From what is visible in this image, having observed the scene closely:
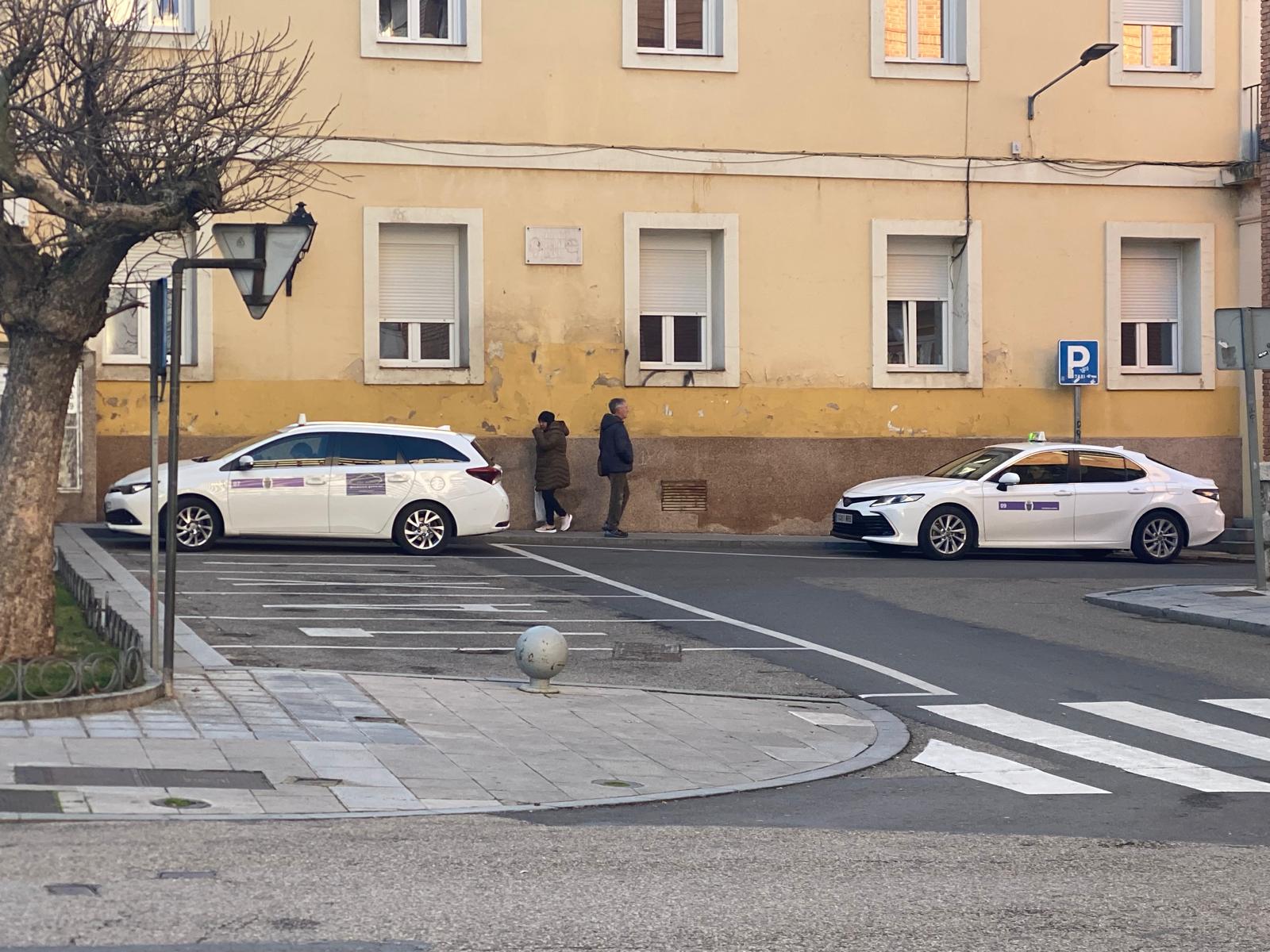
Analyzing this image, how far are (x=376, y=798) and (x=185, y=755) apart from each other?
133cm

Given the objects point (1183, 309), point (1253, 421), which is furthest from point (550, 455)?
point (1183, 309)

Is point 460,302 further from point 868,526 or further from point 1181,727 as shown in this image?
point 1181,727

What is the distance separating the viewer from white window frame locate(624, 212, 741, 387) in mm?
25922

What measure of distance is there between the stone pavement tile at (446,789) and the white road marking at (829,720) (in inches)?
117

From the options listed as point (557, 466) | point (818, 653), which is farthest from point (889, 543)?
point (818, 653)

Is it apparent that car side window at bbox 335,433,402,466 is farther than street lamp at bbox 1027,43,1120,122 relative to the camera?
No

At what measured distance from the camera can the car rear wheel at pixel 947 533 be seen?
890 inches

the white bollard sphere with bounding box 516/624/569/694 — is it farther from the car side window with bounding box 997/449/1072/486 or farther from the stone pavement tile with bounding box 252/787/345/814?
the car side window with bounding box 997/449/1072/486

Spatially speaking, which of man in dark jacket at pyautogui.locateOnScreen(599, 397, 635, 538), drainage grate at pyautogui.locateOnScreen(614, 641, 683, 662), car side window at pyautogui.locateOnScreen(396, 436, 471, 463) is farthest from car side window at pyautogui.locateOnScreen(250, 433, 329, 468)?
drainage grate at pyautogui.locateOnScreen(614, 641, 683, 662)

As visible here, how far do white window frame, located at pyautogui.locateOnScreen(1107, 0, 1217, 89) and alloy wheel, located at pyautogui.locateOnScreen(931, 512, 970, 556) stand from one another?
8721 mm

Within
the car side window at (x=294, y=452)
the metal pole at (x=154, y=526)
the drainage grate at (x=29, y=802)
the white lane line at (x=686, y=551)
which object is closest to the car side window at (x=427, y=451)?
the car side window at (x=294, y=452)

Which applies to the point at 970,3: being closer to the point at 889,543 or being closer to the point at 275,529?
the point at 889,543

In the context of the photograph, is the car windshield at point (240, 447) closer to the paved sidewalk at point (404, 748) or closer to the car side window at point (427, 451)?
the car side window at point (427, 451)

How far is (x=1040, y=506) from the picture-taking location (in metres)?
23.1
